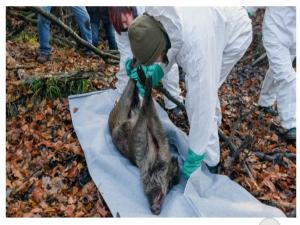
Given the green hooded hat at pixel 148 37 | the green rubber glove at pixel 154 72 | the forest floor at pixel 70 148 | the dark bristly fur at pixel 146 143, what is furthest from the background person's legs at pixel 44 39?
the green hooded hat at pixel 148 37

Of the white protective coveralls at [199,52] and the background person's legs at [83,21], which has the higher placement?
the white protective coveralls at [199,52]

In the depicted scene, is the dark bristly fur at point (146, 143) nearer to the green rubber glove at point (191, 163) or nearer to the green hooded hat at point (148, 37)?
the green rubber glove at point (191, 163)

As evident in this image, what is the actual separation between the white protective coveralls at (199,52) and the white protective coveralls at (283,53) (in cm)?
94

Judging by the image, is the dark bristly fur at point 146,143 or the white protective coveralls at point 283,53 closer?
the dark bristly fur at point 146,143

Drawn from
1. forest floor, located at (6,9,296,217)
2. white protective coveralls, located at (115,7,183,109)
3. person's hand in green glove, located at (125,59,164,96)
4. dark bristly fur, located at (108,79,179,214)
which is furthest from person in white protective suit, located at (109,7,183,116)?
dark bristly fur, located at (108,79,179,214)

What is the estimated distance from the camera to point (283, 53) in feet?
15.4

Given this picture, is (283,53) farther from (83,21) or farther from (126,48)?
(83,21)

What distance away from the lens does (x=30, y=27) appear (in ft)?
22.2

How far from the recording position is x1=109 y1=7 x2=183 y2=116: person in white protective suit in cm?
441

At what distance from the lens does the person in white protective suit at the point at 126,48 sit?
441cm

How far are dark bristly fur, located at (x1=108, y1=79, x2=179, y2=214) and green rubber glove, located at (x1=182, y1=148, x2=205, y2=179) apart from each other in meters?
0.10

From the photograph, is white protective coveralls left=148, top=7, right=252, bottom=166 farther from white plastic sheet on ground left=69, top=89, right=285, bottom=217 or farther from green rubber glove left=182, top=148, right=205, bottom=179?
white plastic sheet on ground left=69, top=89, right=285, bottom=217

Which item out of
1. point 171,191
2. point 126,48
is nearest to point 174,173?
point 171,191

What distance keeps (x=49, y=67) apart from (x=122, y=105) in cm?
194
